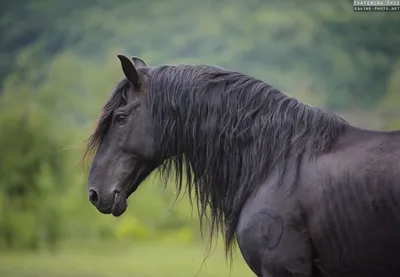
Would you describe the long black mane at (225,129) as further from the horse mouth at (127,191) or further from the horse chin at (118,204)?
the horse chin at (118,204)

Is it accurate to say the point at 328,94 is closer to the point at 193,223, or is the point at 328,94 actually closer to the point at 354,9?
the point at 354,9

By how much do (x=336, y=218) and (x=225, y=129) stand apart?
0.54 metres

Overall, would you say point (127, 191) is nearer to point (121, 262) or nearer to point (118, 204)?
point (118, 204)

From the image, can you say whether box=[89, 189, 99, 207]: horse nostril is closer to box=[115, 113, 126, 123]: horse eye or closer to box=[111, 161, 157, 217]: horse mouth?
box=[111, 161, 157, 217]: horse mouth

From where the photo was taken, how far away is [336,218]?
2.02 metres

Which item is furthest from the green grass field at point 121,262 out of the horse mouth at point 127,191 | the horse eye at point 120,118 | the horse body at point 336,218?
the horse body at point 336,218

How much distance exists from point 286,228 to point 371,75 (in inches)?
153

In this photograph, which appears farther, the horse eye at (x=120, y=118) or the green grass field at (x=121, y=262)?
the green grass field at (x=121, y=262)

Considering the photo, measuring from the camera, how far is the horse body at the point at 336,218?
6.48 ft

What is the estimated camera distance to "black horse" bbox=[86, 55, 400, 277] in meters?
2.01

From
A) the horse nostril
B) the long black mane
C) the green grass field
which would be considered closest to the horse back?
the long black mane

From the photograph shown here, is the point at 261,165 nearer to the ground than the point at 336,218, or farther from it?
farther from it

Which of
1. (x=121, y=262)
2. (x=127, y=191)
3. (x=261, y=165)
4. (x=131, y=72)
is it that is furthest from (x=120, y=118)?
(x=121, y=262)

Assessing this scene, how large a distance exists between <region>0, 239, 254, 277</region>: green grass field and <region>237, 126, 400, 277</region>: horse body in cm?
313
